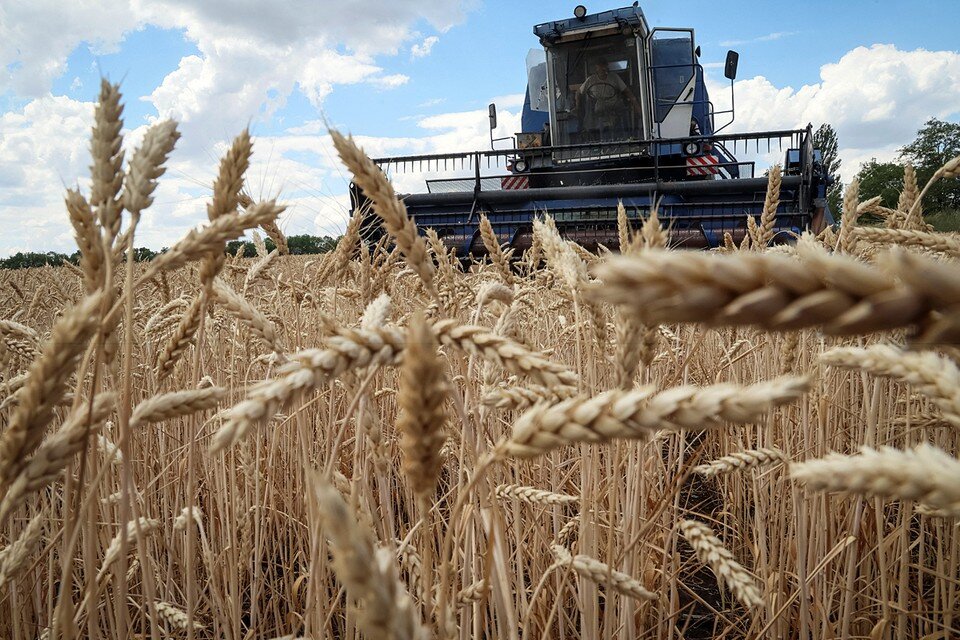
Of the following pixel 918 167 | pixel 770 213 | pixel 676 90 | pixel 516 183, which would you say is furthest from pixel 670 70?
pixel 918 167

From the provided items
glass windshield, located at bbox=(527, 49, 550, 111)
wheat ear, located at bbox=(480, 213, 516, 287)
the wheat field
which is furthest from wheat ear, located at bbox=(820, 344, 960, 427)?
glass windshield, located at bbox=(527, 49, 550, 111)

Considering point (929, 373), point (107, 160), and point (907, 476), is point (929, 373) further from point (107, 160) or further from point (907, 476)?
point (107, 160)

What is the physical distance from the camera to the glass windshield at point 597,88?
10430 millimetres

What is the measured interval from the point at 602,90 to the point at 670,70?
82.4 inches

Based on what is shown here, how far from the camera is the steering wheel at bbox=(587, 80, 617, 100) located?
34.6ft

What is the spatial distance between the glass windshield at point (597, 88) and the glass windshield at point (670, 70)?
632mm

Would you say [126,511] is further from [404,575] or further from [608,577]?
[404,575]

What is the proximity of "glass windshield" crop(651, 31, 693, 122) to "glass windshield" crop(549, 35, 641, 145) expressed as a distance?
632 millimetres

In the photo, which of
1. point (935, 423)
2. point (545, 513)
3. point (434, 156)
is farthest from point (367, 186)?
point (434, 156)

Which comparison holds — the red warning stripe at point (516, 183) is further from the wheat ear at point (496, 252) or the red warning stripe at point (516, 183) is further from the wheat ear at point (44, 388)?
the wheat ear at point (44, 388)

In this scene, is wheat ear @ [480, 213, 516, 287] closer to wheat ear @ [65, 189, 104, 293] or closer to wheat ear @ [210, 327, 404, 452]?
wheat ear @ [65, 189, 104, 293]

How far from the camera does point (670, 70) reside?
1173 cm

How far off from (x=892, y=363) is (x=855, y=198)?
4.90 feet

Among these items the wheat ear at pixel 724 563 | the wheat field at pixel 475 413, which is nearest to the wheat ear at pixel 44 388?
the wheat field at pixel 475 413
